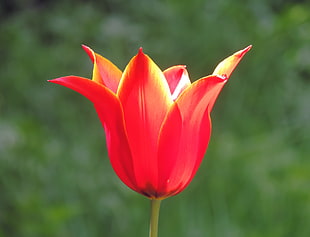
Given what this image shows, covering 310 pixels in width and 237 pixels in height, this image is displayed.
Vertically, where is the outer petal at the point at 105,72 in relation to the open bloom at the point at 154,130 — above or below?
above

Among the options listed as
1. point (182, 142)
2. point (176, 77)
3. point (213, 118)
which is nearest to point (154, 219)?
point (182, 142)

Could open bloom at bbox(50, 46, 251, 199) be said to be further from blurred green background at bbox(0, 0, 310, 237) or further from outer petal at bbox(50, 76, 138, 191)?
blurred green background at bbox(0, 0, 310, 237)

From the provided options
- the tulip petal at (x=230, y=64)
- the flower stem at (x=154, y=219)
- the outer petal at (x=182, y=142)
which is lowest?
the flower stem at (x=154, y=219)

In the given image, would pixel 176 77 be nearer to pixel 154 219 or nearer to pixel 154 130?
pixel 154 130

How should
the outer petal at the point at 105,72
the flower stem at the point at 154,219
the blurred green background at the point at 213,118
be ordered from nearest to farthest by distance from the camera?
the flower stem at the point at 154,219
the outer petal at the point at 105,72
the blurred green background at the point at 213,118

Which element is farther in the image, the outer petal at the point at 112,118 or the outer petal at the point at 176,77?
the outer petal at the point at 176,77

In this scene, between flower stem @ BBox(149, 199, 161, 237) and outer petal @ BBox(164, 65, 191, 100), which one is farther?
outer petal @ BBox(164, 65, 191, 100)

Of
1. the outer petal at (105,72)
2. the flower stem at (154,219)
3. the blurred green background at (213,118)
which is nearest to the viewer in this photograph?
the flower stem at (154,219)

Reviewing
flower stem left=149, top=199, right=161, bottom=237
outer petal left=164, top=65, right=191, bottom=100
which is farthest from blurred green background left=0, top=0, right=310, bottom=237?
flower stem left=149, top=199, right=161, bottom=237

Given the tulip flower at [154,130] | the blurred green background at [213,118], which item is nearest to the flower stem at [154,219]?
the tulip flower at [154,130]

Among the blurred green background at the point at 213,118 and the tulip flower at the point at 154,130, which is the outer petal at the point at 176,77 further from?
the blurred green background at the point at 213,118
